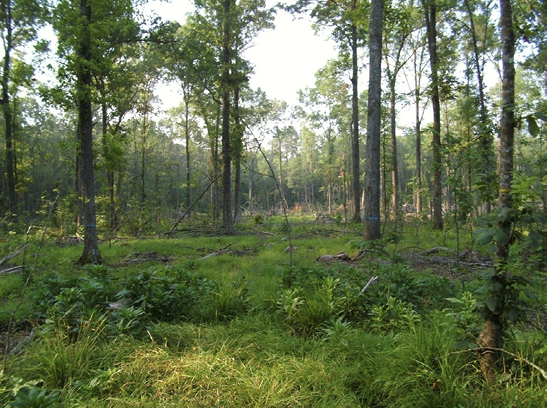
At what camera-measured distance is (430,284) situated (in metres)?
4.18

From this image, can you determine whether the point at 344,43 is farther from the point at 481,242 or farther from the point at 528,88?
the point at 528,88

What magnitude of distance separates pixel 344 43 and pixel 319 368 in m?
16.3

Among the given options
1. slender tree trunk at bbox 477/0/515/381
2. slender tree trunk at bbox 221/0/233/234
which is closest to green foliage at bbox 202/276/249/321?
slender tree trunk at bbox 477/0/515/381

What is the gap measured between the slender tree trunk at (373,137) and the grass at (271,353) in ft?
11.5

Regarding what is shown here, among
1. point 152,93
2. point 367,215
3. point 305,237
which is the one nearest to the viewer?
point 367,215

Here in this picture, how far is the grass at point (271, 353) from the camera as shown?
221 centimetres

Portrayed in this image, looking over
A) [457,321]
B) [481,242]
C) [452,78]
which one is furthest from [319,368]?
[452,78]

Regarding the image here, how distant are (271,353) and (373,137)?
621cm

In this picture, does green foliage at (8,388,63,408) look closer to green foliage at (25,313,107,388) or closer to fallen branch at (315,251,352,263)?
green foliage at (25,313,107,388)

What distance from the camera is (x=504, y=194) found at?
2.31 meters

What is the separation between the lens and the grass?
221cm

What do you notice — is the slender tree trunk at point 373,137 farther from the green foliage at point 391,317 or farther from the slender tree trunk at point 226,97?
the slender tree trunk at point 226,97

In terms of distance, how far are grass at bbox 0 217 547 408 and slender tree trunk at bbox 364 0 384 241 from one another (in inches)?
138

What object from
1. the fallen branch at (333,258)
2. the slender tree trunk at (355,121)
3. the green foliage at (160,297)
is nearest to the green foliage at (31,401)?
the green foliage at (160,297)
